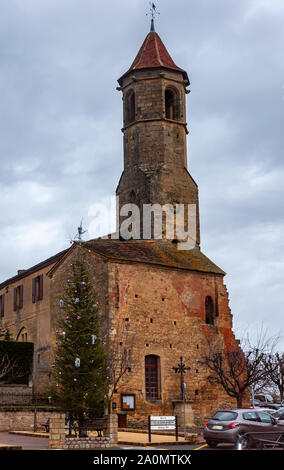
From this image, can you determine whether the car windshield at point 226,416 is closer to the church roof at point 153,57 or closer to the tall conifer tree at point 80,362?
the tall conifer tree at point 80,362

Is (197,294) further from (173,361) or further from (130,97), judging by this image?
(130,97)

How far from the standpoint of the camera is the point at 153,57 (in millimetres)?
38000

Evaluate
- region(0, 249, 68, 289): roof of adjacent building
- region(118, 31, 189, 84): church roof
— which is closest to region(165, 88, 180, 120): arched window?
region(118, 31, 189, 84): church roof

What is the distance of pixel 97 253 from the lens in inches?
1223

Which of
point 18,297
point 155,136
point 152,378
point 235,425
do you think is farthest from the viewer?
point 18,297

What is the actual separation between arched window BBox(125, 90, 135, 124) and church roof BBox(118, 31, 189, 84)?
1.40m

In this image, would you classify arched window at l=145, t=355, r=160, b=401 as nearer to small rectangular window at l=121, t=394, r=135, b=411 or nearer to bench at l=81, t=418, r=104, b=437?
small rectangular window at l=121, t=394, r=135, b=411

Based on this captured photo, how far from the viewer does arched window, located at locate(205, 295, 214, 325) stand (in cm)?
3356

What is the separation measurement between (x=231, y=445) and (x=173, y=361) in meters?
12.2

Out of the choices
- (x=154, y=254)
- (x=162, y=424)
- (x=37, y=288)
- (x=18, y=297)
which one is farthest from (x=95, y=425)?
(x=18, y=297)

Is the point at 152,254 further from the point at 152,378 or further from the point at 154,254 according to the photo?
the point at 152,378

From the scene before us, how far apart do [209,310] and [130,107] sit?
1375cm
